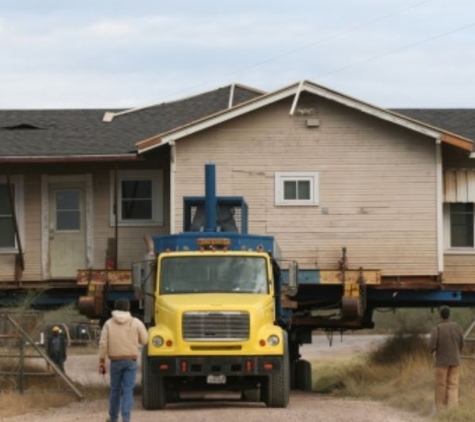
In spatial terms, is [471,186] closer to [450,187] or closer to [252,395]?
[450,187]

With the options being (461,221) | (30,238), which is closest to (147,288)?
(30,238)

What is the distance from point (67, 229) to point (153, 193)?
82.2 inches

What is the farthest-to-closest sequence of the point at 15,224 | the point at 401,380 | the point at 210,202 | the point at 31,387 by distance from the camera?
the point at 15,224 → the point at 401,380 → the point at 210,202 → the point at 31,387

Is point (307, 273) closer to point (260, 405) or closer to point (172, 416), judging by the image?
point (260, 405)

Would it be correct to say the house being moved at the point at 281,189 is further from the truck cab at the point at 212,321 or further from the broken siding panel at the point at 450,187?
the truck cab at the point at 212,321

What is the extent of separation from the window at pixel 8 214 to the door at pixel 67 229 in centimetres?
69

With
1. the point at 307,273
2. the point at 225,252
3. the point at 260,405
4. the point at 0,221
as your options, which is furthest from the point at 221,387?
the point at 0,221

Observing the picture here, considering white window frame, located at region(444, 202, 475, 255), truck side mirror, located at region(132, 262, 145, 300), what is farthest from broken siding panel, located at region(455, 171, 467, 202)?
truck side mirror, located at region(132, 262, 145, 300)

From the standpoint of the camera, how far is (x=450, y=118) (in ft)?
114

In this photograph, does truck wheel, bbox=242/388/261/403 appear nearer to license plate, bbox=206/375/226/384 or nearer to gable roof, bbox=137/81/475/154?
license plate, bbox=206/375/226/384

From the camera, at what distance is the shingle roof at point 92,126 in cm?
3083

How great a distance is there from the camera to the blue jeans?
19.2m

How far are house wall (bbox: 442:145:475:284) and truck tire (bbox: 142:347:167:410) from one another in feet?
33.2

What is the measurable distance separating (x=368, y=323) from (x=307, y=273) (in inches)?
157
